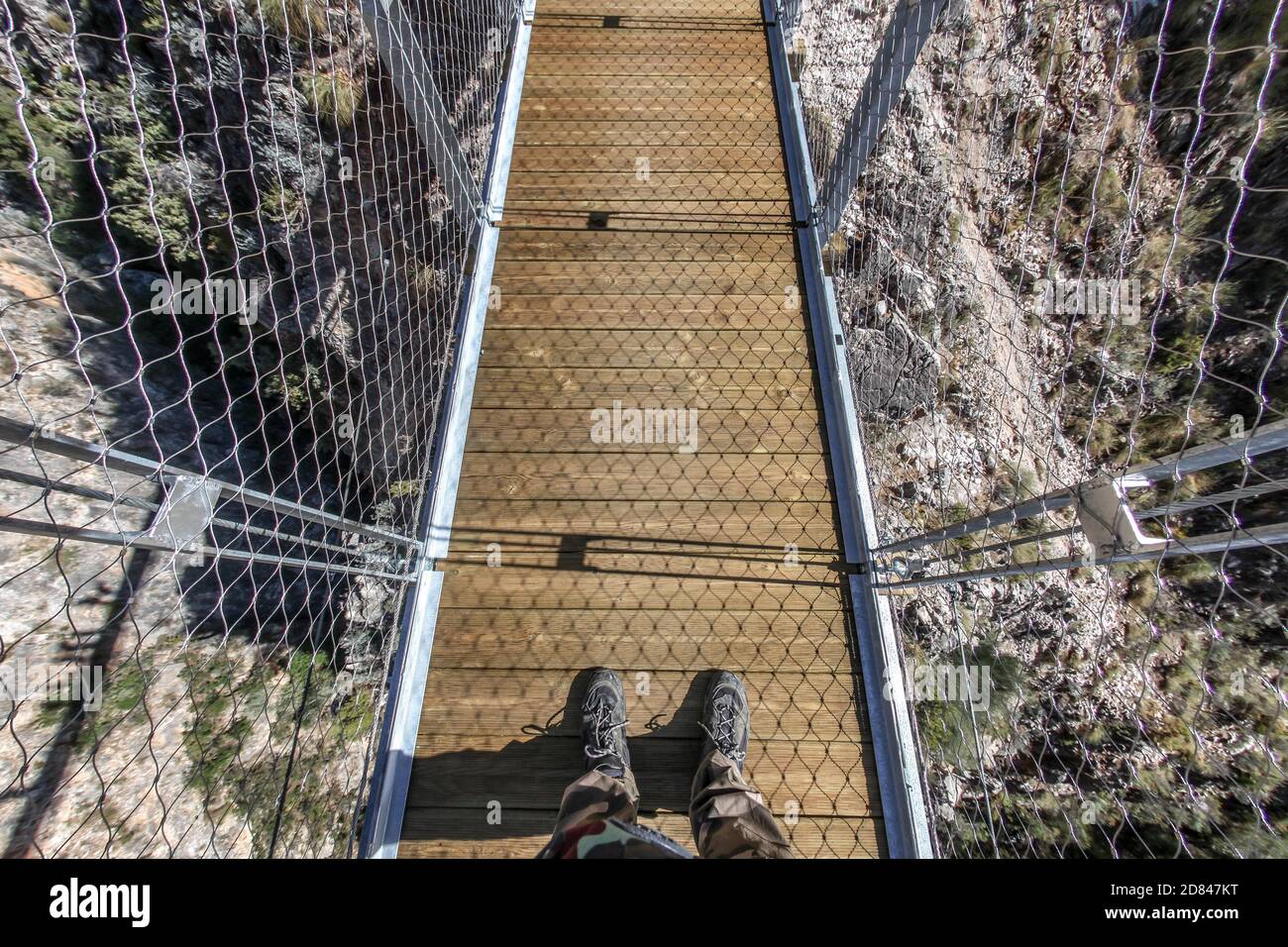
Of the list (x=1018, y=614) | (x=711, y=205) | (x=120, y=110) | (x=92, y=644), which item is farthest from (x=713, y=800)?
(x=120, y=110)

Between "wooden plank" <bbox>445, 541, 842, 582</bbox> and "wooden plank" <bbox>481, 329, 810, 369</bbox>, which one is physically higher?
"wooden plank" <bbox>481, 329, 810, 369</bbox>

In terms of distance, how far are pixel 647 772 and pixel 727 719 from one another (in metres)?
0.32

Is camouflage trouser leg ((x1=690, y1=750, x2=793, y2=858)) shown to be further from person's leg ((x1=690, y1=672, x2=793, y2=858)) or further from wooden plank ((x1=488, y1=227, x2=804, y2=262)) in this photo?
wooden plank ((x1=488, y1=227, x2=804, y2=262))

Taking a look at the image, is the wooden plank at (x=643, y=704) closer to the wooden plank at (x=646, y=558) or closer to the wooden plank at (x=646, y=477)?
the wooden plank at (x=646, y=558)

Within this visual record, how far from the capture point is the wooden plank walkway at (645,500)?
1827 millimetres

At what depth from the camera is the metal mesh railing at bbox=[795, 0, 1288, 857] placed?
4023mm

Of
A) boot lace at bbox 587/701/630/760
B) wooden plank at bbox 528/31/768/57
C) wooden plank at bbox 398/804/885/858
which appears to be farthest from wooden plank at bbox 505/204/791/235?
wooden plank at bbox 398/804/885/858

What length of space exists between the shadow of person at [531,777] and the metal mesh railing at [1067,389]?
2138 millimetres

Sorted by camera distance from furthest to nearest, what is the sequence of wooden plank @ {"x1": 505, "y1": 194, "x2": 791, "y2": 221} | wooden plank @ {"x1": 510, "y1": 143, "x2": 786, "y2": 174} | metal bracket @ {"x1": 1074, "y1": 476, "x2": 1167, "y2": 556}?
wooden plank @ {"x1": 510, "y1": 143, "x2": 786, "y2": 174} < wooden plank @ {"x1": 505, "y1": 194, "x2": 791, "y2": 221} < metal bracket @ {"x1": 1074, "y1": 476, "x2": 1167, "y2": 556}

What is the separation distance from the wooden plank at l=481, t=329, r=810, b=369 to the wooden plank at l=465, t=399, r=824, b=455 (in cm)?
25

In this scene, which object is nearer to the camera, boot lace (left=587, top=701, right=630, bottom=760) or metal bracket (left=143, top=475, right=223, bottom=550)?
metal bracket (left=143, top=475, right=223, bottom=550)

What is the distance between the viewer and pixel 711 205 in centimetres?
291

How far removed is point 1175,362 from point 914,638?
3.61 metres
